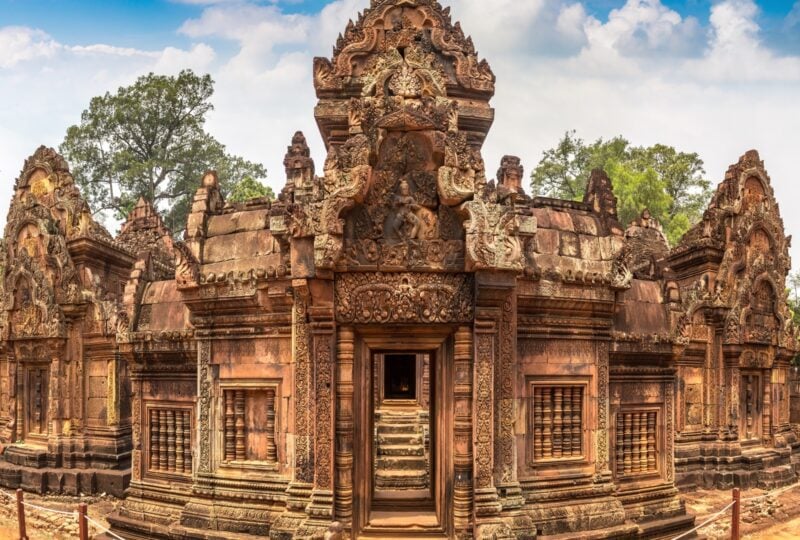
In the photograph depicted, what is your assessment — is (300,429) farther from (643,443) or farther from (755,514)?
(755,514)

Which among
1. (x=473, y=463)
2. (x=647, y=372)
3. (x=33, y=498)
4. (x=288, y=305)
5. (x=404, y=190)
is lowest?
(x=33, y=498)

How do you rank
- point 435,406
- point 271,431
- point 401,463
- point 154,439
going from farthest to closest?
point 401,463 < point 154,439 < point 271,431 < point 435,406

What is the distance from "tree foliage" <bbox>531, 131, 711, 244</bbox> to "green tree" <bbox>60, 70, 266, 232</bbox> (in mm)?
17622

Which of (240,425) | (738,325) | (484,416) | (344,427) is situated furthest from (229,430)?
(738,325)

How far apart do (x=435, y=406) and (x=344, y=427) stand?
106cm

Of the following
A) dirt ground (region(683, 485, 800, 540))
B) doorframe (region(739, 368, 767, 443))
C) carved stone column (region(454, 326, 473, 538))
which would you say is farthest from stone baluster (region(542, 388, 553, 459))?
doorframe (region(739, 368, 767, 443))

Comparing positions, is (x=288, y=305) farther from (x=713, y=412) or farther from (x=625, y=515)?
(x=713, y=412)

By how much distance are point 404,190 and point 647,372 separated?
4.71 metres

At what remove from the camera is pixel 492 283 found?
791 cm

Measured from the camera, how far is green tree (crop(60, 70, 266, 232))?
33.5 meters

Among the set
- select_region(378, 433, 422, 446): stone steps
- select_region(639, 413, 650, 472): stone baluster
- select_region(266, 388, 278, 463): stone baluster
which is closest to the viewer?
select_region(266, 388, 278, 463): stone baluster

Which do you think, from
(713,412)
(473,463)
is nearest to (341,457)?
(473,463)

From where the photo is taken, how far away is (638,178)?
31.1 meters

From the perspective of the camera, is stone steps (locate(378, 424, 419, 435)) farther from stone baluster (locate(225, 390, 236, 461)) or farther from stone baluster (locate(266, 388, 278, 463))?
stone baluster (locate(266, 388, 278, 463))
